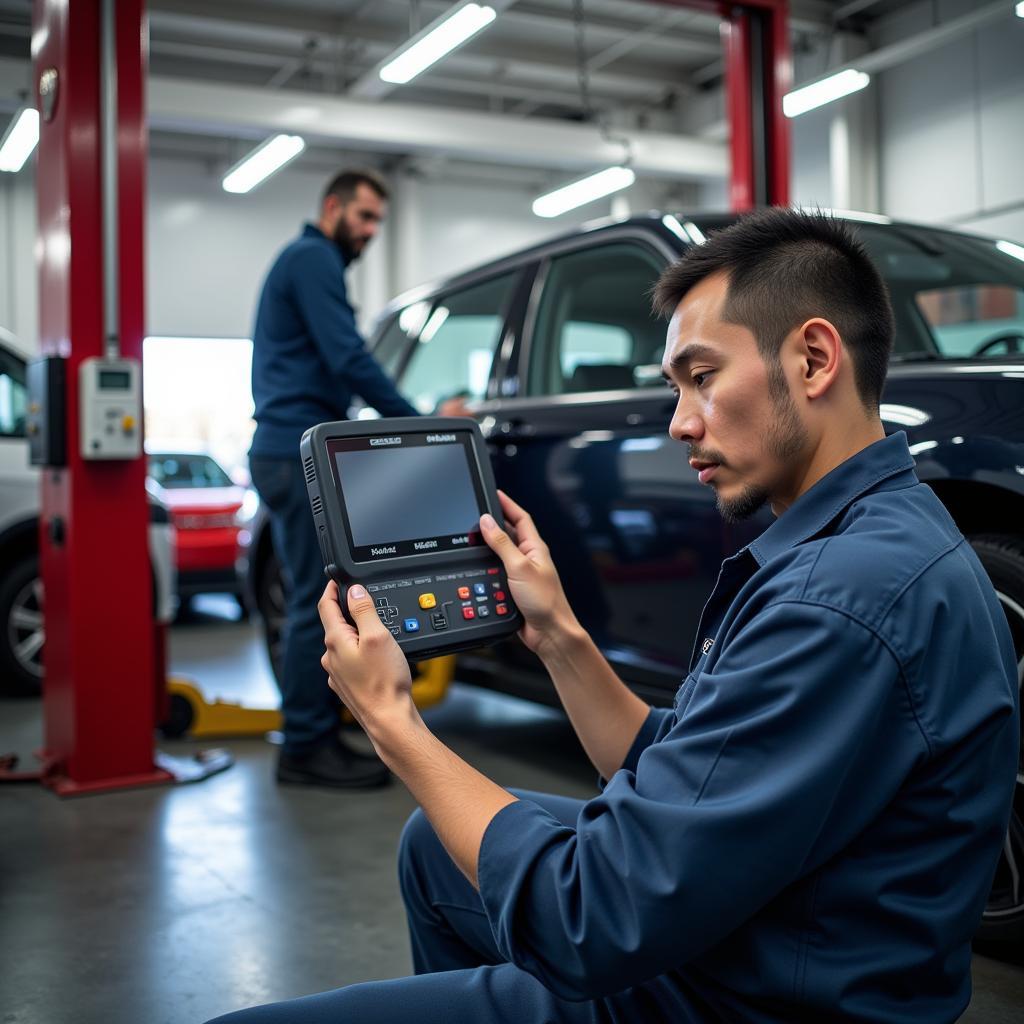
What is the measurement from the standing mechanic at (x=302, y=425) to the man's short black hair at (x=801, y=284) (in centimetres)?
243

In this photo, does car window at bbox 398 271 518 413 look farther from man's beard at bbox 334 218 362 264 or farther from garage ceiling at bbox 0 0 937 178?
garage ceiling at bbox 0 0 937 178

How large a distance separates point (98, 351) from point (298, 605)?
3.35 ft

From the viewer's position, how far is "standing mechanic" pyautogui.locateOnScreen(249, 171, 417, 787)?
11.7 ft

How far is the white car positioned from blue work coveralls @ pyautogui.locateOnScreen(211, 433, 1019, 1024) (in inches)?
179

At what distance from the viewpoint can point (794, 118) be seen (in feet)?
39.3

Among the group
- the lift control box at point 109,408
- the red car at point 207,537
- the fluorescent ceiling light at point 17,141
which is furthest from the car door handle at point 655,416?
the fluorescent ceiling light at point 17,141

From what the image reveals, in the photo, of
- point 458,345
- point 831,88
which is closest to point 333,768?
point 458,345

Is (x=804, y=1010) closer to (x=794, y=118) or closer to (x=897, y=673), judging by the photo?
(x=897, y=673)

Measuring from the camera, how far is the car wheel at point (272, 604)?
14.9 feet

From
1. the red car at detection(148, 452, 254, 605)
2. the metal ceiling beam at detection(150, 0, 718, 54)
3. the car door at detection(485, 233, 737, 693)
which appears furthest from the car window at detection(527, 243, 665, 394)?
the metal ceiling beam at detection(150, 0, 718, 54)

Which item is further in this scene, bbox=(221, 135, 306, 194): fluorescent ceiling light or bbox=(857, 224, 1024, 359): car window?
bbox=(221, 135, 306, 194): fluorescent ceiling light

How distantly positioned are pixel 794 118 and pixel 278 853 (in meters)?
10.9

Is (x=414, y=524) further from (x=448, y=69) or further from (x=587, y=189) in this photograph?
(x=448, y=69)

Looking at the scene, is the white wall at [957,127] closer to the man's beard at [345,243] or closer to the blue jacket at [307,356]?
the man's beard at [345,243]
